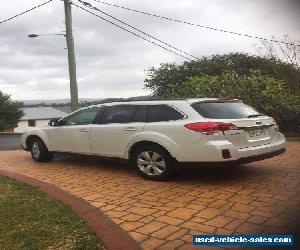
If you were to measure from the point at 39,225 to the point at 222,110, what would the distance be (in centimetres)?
345

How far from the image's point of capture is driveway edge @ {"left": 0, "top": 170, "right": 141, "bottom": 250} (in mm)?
3838

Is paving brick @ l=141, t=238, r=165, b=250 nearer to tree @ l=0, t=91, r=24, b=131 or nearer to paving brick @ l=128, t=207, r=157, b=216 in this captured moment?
paving brick @ l=128, t=207, r=157, b=216

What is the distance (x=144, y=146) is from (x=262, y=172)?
226 cm

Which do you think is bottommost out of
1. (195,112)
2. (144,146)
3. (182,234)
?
(182,234)

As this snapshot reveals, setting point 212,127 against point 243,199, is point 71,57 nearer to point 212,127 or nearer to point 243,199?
point 212,127

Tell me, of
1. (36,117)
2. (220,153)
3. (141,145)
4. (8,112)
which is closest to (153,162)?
(141,145)

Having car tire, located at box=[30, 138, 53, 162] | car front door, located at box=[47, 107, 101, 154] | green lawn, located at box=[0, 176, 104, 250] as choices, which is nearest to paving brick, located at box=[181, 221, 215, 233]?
green lawn, located at box=[0, 176, 104, 250]

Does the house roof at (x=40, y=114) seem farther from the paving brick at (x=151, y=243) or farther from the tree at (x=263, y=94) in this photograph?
the paving brick at (x=151, y=243)

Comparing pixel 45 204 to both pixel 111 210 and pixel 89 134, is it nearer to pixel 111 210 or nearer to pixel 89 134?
pixel 111 210

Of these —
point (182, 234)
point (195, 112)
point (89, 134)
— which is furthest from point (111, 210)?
point (89, 134)

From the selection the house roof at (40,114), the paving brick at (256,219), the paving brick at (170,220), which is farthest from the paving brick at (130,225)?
the house roof at (40,114)

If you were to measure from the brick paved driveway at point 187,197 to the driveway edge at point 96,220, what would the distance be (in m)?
0.13

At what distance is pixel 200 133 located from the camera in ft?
19.6

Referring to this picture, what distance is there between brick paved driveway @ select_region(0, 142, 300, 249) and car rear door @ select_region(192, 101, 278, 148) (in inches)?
27.8
